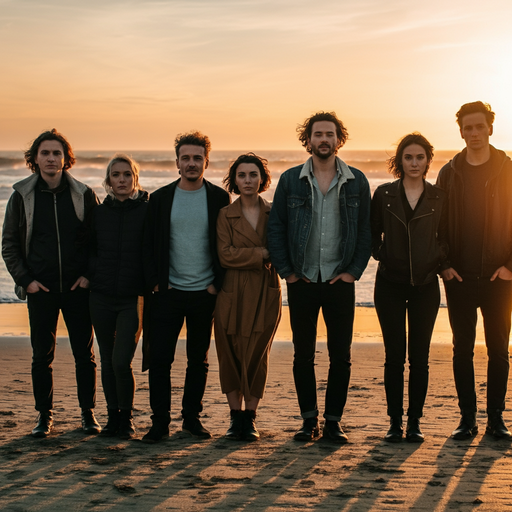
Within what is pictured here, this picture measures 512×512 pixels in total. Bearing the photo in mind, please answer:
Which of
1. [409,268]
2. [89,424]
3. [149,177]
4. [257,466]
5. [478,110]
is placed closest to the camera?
[257,466]

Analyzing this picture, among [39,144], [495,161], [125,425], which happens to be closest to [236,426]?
[125,425]

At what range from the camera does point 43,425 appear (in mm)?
4574

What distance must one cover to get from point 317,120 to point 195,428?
234 cm

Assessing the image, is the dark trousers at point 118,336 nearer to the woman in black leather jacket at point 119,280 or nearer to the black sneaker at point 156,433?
the woman in black leather jacket at point 119,280

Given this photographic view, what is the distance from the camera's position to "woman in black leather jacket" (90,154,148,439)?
444 cm

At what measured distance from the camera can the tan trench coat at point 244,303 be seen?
4.42 m

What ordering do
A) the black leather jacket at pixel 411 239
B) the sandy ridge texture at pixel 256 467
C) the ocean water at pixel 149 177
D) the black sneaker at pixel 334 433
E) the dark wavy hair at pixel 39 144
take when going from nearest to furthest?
1. the sandy ridge texture at pixel 256 467
2. the black leather jacket at pixel 411 239
3. the black sneaker at pixel 334 433
4. the dark wavy hair at pixel 39 144
5. the ocean water at pixel 149 177

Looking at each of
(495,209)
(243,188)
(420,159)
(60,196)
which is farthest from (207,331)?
(495,209)

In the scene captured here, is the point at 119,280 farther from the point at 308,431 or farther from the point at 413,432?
the point at 413,432

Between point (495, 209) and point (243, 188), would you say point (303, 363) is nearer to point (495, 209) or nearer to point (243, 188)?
point (243, 188)

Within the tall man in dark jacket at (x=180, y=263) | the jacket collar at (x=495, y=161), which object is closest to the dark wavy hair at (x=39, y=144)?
the tall man in dark jacket at (x=180, y=263)

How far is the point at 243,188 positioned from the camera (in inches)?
175

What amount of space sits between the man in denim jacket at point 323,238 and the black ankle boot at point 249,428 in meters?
0.32

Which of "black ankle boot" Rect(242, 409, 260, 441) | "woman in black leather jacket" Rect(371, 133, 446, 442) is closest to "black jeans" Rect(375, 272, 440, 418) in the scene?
"woman in black leather jacket" Rect(371, 133, 446, 442)
